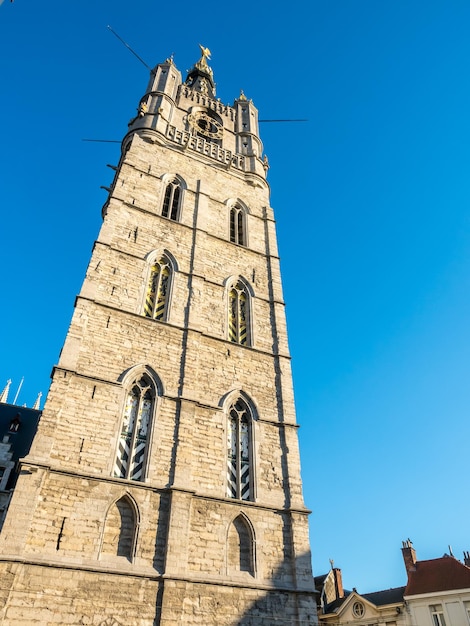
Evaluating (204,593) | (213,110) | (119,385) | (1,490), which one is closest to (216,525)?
(204,593)

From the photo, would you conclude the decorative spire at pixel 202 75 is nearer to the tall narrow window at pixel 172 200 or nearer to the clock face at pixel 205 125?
the clock face at pixel 205 125

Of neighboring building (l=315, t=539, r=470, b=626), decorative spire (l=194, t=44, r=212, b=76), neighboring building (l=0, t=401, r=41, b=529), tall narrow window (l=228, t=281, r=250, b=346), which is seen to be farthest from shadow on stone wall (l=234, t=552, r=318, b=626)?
decorative spire (l=194, t=44, r=212, b=76)

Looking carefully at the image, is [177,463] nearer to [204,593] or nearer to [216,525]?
[216,525]

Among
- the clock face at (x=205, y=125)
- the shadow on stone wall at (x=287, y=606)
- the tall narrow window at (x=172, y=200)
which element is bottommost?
the shadow on stone wall at (x=287, y=606)

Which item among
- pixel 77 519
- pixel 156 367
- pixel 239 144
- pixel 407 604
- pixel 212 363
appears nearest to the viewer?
pixel 77 519

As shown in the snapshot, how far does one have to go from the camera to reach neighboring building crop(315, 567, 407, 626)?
20531 millimetres

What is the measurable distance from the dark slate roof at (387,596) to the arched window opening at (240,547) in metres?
15.3

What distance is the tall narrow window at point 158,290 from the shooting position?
13.3m

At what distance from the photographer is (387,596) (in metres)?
22.8

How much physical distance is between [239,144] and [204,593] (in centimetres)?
1974

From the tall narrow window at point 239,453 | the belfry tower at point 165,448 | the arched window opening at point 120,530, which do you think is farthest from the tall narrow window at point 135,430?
the tall narrow window at point 239,453

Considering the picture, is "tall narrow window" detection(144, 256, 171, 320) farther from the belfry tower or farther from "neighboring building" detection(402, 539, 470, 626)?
"neighboring building" detection(402, 539, 470, 626)

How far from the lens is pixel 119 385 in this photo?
1102 centimetres

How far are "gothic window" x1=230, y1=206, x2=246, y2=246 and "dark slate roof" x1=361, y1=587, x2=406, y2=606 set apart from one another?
1798 centimetres
